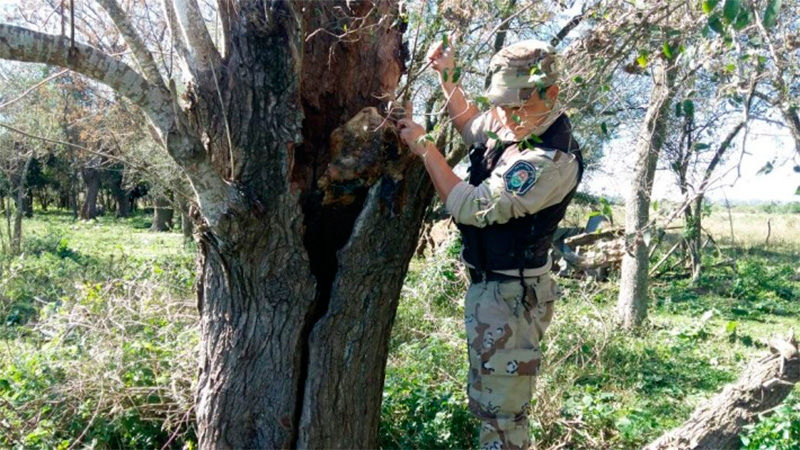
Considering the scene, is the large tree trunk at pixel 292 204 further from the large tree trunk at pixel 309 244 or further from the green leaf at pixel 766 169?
the green leaf at pixel 766 169

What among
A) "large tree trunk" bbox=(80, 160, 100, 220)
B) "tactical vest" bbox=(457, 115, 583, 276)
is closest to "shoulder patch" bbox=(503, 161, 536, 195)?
"tactical vest" bbox=(457, 115, 583, 276)

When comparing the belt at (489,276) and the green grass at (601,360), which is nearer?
the belt at (489,276)

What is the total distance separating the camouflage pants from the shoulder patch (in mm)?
502

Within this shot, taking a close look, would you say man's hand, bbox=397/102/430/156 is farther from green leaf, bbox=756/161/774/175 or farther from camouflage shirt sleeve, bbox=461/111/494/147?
green leaf, bbox=756/161/774/175

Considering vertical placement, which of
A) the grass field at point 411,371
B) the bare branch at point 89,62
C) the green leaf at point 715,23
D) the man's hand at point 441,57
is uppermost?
the man's hand at point 441,57

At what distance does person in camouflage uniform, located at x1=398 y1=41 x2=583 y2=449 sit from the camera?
2.72m

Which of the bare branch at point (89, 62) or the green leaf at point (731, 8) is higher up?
the green leaf at point (731, 8)

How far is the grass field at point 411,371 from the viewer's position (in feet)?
13.2

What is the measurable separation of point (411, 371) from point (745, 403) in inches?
86.0

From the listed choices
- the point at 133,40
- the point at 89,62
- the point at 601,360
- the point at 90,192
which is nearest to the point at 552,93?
the point at 133,40

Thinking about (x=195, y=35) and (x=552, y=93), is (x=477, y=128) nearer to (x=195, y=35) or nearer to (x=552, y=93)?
(x=552, y=93)

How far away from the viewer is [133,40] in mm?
2320

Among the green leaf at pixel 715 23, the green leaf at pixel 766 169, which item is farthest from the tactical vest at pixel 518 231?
the green leaf at pixel 715 23

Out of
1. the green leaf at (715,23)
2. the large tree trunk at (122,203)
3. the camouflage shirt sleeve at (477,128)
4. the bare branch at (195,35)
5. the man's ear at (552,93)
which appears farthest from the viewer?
the large tree trunk at (122,203)
